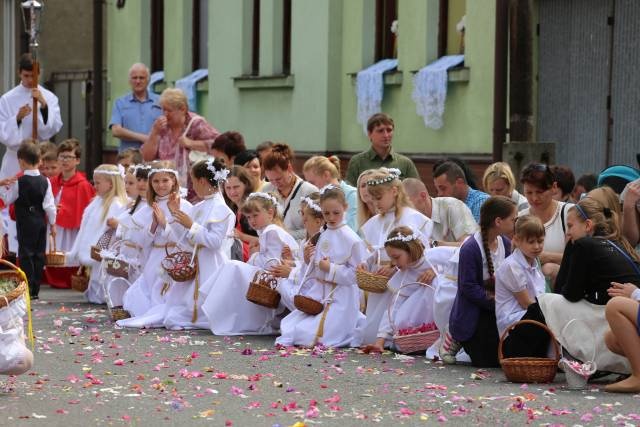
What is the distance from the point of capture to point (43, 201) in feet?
58.4

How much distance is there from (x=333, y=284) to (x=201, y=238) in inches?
64.2

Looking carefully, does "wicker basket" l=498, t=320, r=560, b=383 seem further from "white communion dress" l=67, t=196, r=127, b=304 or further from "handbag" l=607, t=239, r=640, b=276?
"white communion dress" l=67, t=196, r=127, b=304

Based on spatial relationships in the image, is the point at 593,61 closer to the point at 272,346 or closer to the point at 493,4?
the point at 493,4

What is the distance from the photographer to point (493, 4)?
19.1m

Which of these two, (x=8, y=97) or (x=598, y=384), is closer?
(x=598, y=384)

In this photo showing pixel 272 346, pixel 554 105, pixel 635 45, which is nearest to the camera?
pixel 272 346

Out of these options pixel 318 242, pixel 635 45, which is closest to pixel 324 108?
pixel 635 45

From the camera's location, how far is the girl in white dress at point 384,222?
13273mm

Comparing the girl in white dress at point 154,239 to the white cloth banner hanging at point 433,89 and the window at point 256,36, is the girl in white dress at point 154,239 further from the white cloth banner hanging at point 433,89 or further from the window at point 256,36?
the window at point 256,36

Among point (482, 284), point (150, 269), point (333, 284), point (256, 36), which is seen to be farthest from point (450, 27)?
point (482, 284)

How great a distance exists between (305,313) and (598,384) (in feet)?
10.9

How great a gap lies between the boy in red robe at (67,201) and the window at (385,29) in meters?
4.60

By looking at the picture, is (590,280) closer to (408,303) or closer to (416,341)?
(416,341)

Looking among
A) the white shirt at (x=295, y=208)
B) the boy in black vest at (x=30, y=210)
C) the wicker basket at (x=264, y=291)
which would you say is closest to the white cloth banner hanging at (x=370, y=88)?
the boy in black vest at (x=30, y=210)
